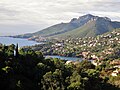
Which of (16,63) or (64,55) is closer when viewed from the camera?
(16,63)

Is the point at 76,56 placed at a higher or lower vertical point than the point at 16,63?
lower

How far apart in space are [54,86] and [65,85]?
2149mm

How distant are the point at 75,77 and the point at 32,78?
306 inches

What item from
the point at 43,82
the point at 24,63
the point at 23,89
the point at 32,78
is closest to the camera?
the point at 23,89

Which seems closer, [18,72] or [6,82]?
[6,82]

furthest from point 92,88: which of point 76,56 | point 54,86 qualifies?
point 76,56

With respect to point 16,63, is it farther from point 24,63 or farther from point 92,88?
point 92,88

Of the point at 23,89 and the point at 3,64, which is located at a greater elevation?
the point at 3,64

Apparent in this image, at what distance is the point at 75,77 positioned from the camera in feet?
173

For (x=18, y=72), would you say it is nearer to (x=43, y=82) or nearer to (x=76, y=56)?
(x=43, y=82)

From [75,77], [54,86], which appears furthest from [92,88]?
[54,86]

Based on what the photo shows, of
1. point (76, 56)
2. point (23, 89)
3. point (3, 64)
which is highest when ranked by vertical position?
point (3, 64)

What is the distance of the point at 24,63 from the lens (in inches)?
2298

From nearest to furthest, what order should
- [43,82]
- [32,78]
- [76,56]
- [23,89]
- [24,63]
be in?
[23,89], [43,82], [32,78], [24,63], [76,56]
